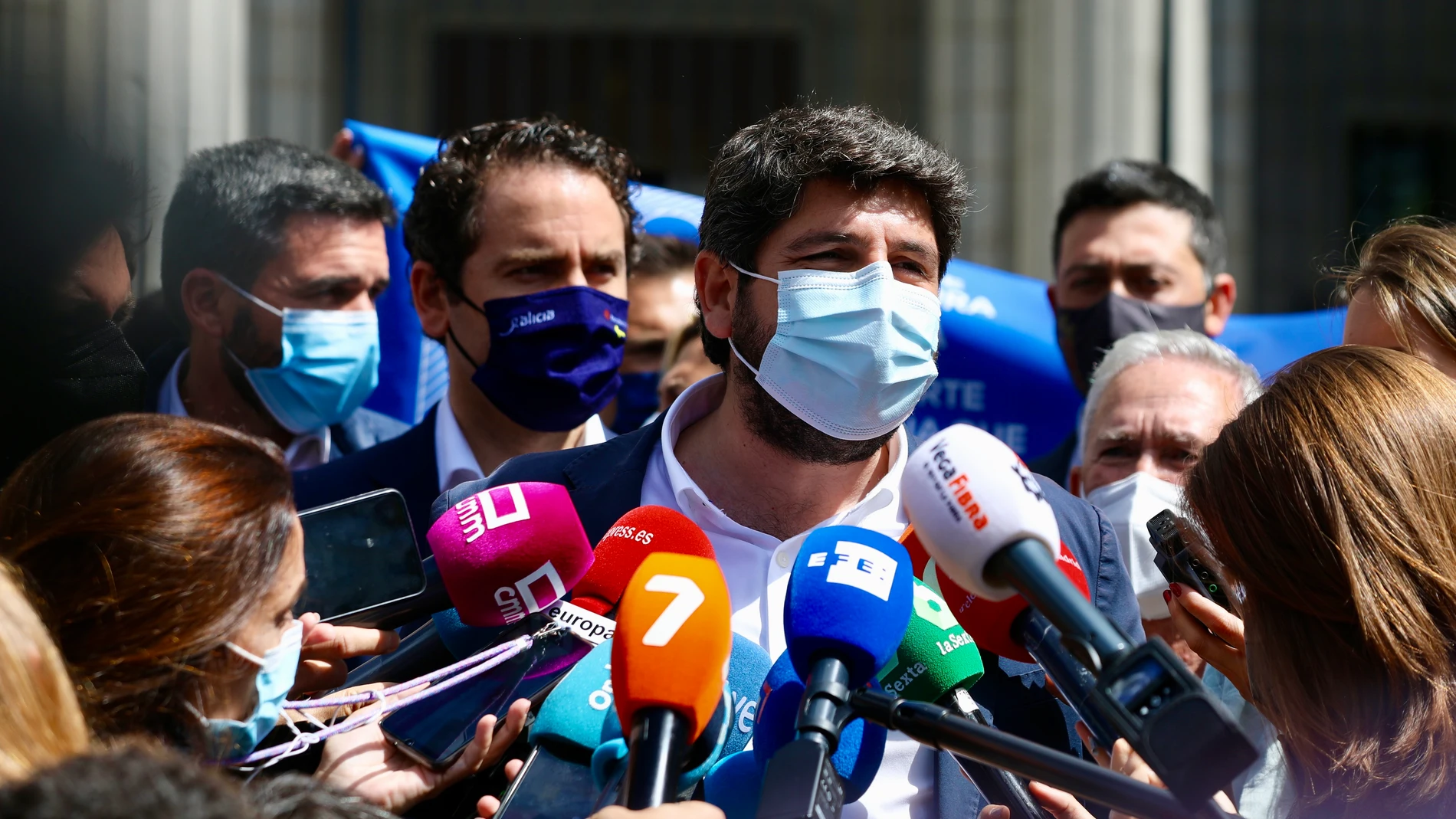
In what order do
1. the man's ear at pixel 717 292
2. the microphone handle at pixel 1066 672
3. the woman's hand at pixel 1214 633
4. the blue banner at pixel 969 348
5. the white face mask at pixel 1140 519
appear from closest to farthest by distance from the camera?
the microphone handle at pixel 1066 672
the woman's hand at pixel 1214 633
the man's ear at pixel 717 292
the white face mask at pixel 1140 519
the blue banner at pixel 969 348

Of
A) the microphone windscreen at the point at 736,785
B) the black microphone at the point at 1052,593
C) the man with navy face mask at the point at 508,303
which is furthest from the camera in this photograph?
the man with navy face mask at the point at 508,303

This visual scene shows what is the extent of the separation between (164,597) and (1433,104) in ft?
31.6

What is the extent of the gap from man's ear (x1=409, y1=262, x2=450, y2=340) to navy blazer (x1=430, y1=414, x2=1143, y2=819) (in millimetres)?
884

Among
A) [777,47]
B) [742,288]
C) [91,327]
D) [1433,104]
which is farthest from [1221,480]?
[1433,104]

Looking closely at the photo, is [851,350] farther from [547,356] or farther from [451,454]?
[451,454]

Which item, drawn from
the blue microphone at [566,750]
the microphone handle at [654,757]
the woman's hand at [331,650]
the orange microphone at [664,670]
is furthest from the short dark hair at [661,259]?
the microphone handle at [654,757]

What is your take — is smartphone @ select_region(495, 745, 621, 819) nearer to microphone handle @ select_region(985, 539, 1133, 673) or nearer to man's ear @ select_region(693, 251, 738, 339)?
microphone handle @ select_region(985, 539, 1133, 673)

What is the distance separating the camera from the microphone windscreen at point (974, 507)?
5.00 feet

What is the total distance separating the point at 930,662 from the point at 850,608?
295mm

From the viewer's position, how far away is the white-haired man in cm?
299

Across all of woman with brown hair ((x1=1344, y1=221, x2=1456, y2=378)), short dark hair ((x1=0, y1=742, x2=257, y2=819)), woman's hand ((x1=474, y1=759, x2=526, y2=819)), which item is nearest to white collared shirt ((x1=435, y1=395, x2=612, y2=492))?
woman's hand ((x1=474, y1=759, x2=526, y2=819))

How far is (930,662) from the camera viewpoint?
6.17 feet

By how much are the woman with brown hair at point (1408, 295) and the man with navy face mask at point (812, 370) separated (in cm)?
63

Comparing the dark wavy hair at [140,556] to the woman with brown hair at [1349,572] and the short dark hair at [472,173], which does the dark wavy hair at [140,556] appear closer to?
the woman with brown hair at [1349,572]
